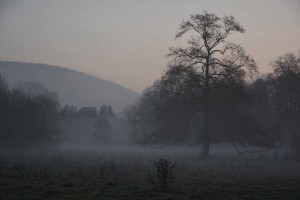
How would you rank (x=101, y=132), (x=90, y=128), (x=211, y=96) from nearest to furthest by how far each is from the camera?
(x=211, y=96) < (x=101, y=132) < (x=90, y=128)

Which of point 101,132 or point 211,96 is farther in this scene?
point 101,132

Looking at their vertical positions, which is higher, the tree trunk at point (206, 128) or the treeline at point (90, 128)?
the treeline at point (90, 128)

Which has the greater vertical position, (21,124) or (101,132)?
(101,132)

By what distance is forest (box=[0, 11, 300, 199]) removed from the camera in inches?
567

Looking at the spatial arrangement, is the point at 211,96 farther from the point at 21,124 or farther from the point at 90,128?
the point at 90,128

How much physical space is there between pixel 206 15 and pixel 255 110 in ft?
57.8

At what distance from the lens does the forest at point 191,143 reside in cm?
1441

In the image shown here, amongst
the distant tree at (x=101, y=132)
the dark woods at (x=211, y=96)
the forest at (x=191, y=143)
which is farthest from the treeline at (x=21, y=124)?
the distant tree at (x=101, y=132)

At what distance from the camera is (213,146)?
58969 millimetres

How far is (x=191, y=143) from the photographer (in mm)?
38781

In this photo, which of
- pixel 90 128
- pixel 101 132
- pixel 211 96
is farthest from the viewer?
pixel 90 128

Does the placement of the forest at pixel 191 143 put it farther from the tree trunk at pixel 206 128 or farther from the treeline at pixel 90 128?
→ the treeline at pixel 90 128

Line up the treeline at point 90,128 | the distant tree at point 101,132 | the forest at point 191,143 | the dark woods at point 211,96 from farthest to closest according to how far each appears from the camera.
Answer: the treeline at point 90,128, the distant tree at point 101,132, the dark woods at point 211,96, the forest at point 191,143

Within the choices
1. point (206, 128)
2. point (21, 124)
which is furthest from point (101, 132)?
point (206, 128)
